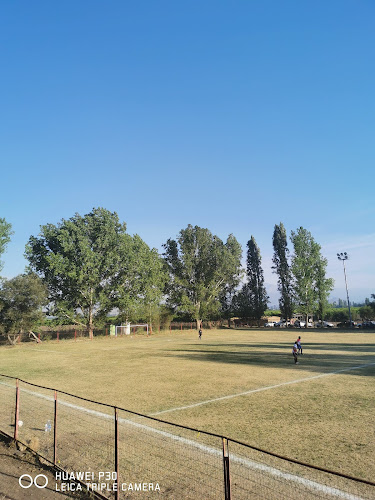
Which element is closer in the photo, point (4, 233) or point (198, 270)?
point (4, 233)

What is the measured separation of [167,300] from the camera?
7269 cm

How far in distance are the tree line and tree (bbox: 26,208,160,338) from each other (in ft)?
0.50

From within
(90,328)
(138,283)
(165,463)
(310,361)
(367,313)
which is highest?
(138,283)

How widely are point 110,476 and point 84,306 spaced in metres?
49.1

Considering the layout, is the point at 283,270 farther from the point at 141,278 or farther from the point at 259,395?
the point at 259,395

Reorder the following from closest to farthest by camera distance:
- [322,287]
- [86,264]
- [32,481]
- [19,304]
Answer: [32,481]
[19,304]
[86,264]
[322,287]

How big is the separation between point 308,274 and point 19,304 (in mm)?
56300

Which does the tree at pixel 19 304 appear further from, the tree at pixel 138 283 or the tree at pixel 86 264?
the tree at pixel 138 283

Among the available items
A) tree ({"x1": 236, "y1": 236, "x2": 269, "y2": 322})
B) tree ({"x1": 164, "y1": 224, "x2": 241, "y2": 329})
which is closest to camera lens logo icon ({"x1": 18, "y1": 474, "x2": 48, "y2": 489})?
tree ({"x1": 164, "y1": 224, "x2": 241, "y2": 329})

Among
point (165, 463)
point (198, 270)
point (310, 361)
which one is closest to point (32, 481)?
point (165, 463)

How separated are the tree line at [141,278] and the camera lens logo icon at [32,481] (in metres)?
35.9

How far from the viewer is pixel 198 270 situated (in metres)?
75.1

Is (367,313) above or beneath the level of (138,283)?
beneath

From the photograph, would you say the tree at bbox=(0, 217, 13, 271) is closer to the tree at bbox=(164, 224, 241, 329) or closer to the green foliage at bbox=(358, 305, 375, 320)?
the tree at bbox=(164, 224, 241, 329)
